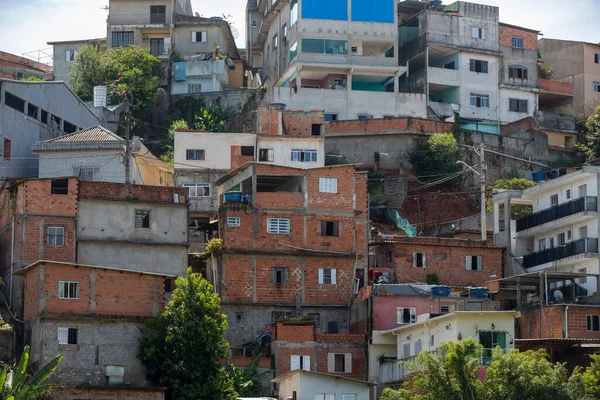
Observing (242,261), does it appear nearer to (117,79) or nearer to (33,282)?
(33,282)

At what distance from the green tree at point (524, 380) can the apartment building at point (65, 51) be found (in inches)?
2198

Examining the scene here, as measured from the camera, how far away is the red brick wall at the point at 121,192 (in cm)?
6150

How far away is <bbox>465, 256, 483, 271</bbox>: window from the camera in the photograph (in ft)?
221

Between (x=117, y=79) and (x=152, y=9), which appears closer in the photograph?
(x=117, y=79)

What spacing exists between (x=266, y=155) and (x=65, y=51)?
3096cm

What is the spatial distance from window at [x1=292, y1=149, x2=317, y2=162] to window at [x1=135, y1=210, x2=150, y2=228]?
13078mm

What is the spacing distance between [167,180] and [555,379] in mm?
32893

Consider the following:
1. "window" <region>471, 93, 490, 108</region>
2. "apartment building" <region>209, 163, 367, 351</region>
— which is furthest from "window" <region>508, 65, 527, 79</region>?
"apartment building" <region>209, 163, 367, 351</region>

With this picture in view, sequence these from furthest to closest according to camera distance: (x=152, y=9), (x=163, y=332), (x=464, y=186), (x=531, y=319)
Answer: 1. (x=152, y=9)
2. (x=464, y=186)
3. (x=531, y=319)
4. (x=163, y=332)

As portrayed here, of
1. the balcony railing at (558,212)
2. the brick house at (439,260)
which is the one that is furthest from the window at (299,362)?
the balcony railing at (558,212)

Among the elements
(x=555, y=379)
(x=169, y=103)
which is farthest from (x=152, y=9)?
(x=555, y=379)

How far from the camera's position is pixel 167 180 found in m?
74.4

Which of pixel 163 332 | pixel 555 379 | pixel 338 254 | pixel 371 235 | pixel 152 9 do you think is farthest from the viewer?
Answer: pixel 152 9

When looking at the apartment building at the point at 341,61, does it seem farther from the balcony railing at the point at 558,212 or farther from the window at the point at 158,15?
the balcony railing at the point at 558,212
